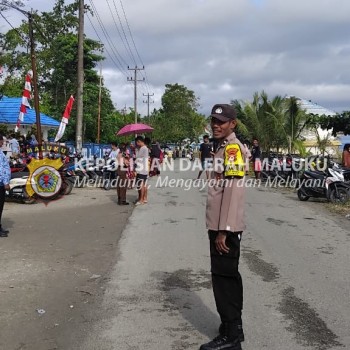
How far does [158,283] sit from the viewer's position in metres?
5.66

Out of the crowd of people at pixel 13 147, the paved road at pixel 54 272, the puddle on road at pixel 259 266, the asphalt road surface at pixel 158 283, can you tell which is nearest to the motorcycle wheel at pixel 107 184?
the crowd of people at pixel 13 147

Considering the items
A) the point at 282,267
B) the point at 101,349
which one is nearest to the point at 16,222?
the point at 282,267

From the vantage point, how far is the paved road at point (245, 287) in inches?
161

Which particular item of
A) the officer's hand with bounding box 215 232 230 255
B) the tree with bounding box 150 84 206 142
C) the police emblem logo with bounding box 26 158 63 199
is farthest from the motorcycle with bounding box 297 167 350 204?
the tree with bounding box 150 84 206 142

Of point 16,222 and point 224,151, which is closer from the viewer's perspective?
point 224,151

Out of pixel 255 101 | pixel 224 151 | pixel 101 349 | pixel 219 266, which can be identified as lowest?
pixel 101 349

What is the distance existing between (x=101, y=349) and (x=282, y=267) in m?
3.28

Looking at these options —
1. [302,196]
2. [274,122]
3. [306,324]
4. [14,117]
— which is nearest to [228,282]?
[306,324]

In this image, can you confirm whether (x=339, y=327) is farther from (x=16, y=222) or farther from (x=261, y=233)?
(x=16, y=222)

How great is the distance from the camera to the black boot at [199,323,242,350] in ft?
12.4

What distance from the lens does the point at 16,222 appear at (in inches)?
387

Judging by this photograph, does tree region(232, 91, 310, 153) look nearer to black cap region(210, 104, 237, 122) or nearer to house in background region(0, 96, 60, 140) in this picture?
house in background region(0, 96, 60, 140)

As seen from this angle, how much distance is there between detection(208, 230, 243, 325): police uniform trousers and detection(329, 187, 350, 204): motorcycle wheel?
9.61m

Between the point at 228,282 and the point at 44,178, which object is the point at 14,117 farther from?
the point at 228,282
